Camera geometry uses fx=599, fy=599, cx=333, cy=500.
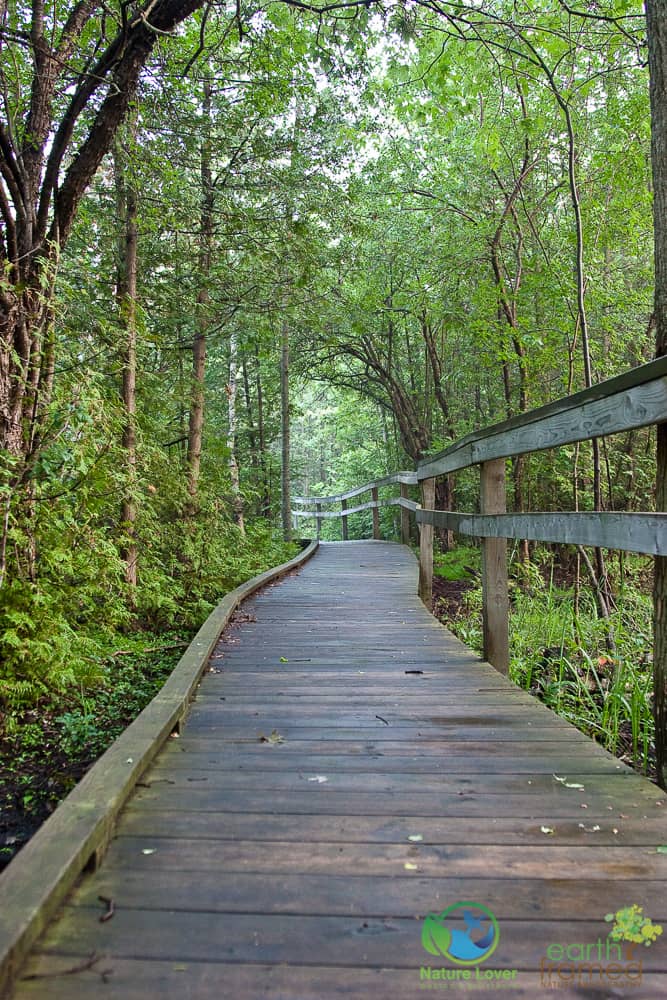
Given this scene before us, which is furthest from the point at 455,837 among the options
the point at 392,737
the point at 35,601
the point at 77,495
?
the point at 77,495

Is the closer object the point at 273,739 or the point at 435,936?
the point at 435,936

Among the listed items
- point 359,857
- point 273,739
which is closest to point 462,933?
point 359,857

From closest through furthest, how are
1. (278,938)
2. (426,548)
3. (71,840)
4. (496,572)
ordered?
(278,938)
(71,840)
(496,572)
(426,548)

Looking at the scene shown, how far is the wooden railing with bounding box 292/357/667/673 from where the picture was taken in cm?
185

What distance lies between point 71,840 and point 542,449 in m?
2.24

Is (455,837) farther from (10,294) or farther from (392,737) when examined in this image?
(10,294)

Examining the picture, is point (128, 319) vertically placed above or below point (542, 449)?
above

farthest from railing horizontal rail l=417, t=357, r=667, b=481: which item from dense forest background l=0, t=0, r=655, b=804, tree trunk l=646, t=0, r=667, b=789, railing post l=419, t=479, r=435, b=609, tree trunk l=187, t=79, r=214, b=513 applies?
tree trunk l=187, t=79, r=214, b=513

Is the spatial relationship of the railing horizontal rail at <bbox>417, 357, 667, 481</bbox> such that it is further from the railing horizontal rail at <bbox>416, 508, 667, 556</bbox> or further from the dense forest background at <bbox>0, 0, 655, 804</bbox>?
the dense forest background at <bbox>0, 0, 655, 804</bbox>

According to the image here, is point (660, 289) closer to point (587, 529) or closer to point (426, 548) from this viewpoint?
point (587, 529)

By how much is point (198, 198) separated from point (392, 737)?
20.9ft

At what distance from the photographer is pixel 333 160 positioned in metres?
8.52

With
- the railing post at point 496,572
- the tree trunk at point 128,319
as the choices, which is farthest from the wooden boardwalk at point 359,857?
the tree trunk at point 128,319

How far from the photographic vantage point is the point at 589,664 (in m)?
3.62
